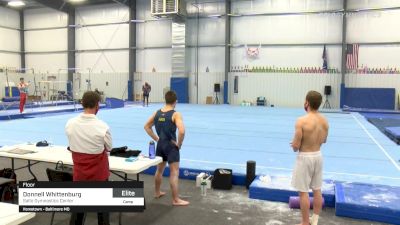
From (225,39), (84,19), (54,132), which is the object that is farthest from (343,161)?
(84,19)

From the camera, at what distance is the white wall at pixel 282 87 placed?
20372 millimetres

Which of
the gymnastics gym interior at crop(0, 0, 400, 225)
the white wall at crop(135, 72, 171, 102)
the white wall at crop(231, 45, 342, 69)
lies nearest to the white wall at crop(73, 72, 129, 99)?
the gymnastics gym interior at crop(0, 0, 400, 225)

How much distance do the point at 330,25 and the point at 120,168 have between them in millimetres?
18622

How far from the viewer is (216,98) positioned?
910 inches

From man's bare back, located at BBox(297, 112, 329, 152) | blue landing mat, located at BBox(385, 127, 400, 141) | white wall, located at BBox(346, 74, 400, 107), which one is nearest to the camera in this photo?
man's bare back, located at BBox(297, 112, 329, 152)

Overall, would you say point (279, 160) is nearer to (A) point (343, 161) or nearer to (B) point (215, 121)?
(A) point (343, 161)

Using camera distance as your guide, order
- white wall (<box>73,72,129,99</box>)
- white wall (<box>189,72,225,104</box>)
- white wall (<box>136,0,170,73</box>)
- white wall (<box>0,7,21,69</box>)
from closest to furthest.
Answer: white wall (<box>189,72,225,104</box>) < white wall (<box>136,0,170,73</box>) < white wall (<box>73,72,129,99</box>) < white wall (<box>0,7,21,69</box>)

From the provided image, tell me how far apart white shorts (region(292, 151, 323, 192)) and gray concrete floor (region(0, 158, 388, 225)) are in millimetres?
655

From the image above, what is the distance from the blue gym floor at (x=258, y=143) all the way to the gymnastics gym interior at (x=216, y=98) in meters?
0.05

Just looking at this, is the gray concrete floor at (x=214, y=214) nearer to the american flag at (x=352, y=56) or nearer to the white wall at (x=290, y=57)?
the american flag at (x=352, y=56)

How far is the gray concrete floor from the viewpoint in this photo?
4.39 metres

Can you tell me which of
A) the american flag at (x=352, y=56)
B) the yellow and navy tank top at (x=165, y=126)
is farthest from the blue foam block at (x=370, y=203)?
the american flag at (x=352, y=56)

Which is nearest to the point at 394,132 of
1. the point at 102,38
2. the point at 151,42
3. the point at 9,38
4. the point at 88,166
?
the point at 88,166

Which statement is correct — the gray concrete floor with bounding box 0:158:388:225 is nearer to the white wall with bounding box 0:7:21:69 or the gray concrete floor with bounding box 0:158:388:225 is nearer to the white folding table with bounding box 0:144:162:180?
the white folding table with bounding box 0:144:162:180
